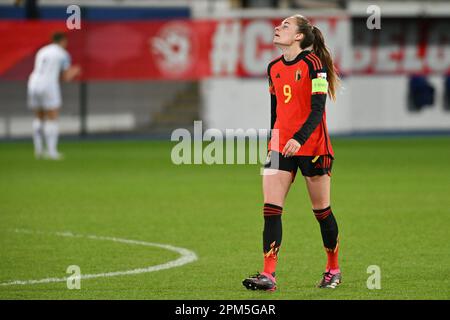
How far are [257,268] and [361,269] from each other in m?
0.97

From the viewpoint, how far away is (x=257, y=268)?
1054cm

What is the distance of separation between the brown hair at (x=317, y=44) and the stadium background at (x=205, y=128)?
5.69 ft

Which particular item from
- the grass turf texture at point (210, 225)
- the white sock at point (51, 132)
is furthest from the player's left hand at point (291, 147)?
the white sock at point (51, 132)

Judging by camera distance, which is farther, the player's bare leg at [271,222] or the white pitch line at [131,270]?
the white pitch line at [131,270]

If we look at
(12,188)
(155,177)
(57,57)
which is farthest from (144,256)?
(57,57)

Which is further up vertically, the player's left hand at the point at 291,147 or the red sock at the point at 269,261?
the player's left hand at the point at 291,147

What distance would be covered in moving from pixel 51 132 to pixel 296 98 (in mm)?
15426

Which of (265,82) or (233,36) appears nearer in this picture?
(233,36)

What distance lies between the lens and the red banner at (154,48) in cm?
2897

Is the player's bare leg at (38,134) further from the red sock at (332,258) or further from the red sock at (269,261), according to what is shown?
the red sock at (269,261)

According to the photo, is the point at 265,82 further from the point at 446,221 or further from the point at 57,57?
the point at 446,221

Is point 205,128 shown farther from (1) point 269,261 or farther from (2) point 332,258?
(1) point 269,261

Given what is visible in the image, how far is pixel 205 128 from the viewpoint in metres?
32.7
